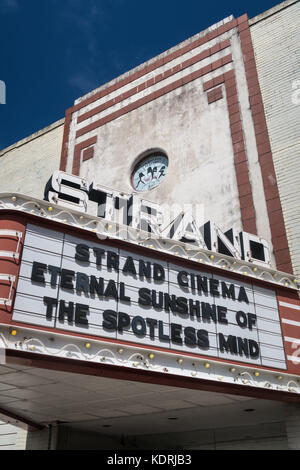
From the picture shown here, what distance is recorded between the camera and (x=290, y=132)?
663 inches

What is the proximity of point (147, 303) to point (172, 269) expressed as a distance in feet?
4.09

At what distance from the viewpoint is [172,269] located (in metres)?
11.8

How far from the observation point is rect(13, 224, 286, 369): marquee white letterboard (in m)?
9.66

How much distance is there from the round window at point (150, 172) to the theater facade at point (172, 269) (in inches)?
2.4

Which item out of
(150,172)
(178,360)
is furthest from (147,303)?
(150,172)

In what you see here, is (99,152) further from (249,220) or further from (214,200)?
(249,220)

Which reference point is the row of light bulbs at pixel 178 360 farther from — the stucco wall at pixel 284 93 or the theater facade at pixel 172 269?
the stucco wall at pixel 284 93

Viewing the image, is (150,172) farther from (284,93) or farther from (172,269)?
(172,269)

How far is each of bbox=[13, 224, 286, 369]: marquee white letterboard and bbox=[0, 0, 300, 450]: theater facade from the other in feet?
0.11

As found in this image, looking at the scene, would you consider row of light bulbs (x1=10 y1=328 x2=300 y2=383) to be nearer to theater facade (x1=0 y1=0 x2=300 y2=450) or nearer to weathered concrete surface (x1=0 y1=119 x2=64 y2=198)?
theater facade (x1=0 y1=0 x2=300 y2=450)

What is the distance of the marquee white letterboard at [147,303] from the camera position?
9.66 m

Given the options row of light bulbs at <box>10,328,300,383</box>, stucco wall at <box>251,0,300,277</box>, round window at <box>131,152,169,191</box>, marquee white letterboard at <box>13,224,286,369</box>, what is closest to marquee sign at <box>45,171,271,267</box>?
marquee white letterboard at <box>13,224,286,369</box>
